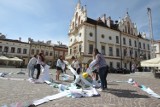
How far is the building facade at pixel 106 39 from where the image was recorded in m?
34.8

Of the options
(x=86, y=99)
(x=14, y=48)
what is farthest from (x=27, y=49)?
(x=86, y=99)

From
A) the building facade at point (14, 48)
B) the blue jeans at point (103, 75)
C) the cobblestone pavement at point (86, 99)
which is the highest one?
the building facade at point (14, 48)

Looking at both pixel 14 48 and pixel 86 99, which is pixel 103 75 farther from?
pixel 14 48

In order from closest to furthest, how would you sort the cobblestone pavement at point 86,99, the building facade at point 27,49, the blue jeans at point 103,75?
1. the cobblestone pavement at point 86,99
2. the blue jeans at point 103,75
3. the building facade at point 27,49

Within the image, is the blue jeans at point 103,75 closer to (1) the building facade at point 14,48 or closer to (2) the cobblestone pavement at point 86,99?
(2) the cobblestone pavement at point 86,99

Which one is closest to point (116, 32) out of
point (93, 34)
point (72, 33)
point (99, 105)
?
point (93, 34)

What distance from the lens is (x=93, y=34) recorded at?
35.9 m

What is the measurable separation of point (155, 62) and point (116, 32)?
26.2 m

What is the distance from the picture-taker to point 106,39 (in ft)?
124

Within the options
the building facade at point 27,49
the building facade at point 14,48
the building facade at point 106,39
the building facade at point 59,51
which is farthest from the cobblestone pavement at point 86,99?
the building facade at point 59,51

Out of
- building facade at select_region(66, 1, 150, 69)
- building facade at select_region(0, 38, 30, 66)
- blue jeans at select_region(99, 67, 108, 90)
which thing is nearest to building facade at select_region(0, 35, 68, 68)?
building facade at select_region(0, 38, 30, 66)

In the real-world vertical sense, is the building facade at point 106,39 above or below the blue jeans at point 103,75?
above

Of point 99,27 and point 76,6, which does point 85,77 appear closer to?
point 99,27

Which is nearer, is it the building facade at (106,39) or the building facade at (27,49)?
the building facade at (106,39)
